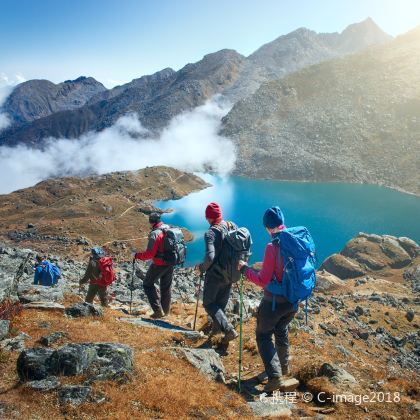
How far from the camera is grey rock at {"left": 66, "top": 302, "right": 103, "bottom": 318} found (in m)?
10.7

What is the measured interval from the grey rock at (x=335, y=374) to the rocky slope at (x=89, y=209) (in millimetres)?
49426

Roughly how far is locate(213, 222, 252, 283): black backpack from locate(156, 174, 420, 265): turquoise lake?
43.0 meters

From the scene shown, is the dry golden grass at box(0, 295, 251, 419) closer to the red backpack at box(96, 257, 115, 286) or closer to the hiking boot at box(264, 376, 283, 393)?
the hiking boot at box(264, 376, 283, 393)

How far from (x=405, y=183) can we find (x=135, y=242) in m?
79.3

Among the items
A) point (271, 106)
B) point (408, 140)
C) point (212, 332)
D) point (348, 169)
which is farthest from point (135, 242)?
point (271, 106)

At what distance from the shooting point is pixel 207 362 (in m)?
8.05

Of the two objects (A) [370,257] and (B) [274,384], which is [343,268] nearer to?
(A) [370,257]

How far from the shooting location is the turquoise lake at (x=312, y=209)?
6294 cm

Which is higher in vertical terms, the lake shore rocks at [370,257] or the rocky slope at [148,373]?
the rocky slope at [148,373]

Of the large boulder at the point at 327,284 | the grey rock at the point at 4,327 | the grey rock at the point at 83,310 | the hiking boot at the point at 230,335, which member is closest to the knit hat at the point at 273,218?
the hiking boot at the point at 230,335

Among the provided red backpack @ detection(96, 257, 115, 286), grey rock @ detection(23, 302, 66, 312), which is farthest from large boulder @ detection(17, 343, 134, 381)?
red backpack @ detection(96, 257, 115, 286)

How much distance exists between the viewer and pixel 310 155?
407 ft

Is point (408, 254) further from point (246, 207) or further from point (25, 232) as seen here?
point (25, 232)

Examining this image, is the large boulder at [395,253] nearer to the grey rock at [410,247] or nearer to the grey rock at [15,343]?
the grey rock at [410,247]
